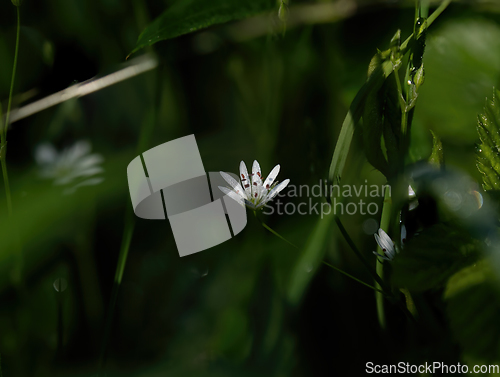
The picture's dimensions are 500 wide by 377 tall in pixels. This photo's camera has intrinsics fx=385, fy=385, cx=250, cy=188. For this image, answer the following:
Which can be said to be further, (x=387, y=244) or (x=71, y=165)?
(x=71, y=165)

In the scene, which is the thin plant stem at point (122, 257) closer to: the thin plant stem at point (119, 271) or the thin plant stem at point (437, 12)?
the thin plant stem at point (119, 271)

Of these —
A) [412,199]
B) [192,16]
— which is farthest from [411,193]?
[192,16]

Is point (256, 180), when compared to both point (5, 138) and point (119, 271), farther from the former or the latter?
point (5, 138)

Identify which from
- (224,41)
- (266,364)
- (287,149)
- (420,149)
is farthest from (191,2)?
(266,364)

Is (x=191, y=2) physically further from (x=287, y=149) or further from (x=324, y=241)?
(x=324, y=241)

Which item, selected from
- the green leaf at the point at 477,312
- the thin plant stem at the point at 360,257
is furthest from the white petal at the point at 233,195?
the green leaf at the point at 477,312

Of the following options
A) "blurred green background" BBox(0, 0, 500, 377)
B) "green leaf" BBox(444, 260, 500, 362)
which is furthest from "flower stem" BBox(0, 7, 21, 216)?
"green leaf" BBox(444, 260, 500, 362)
